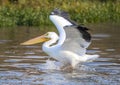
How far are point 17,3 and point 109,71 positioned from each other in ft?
80.3

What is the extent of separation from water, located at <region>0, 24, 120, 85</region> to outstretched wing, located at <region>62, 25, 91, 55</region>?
48cm

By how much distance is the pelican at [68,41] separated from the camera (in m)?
12.3

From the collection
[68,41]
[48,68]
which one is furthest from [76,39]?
[48,68]

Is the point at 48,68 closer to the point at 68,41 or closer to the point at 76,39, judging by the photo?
the point at 68,41

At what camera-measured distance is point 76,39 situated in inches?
502

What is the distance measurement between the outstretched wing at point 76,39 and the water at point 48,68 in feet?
1.56

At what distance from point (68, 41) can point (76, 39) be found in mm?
192

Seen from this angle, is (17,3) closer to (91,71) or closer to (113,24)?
(113,24)

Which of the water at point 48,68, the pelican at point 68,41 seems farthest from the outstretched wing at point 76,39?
the water at point 48,68

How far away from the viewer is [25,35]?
2134 centimetres

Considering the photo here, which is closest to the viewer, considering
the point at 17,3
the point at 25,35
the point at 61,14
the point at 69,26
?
the point at 69,26

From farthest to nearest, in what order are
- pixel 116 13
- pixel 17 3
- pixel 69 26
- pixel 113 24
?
1. pixel 17 3
2. pixel 116 13
3. pixel 113 24
4. pixel 69 26

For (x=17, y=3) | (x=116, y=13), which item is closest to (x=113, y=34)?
(x=116, y=13)

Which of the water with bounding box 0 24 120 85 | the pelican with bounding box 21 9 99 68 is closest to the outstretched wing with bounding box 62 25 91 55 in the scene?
the pelican with bounding box 21 9 99 68
